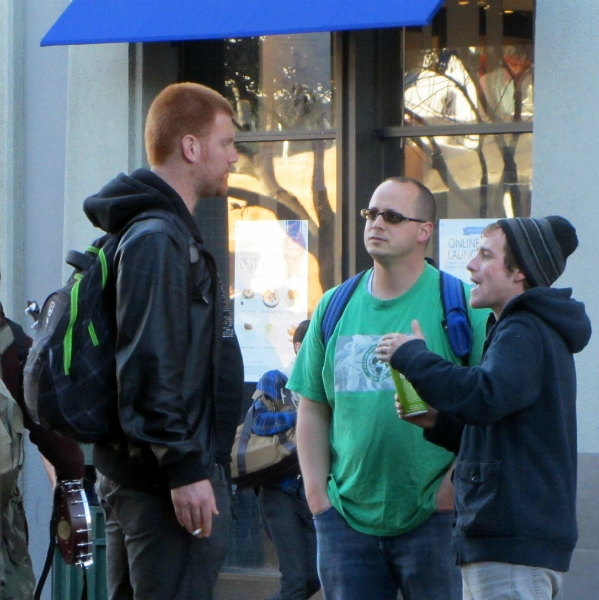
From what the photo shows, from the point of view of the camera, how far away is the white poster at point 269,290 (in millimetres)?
6645

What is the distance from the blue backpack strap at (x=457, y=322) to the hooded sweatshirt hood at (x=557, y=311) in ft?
1.67

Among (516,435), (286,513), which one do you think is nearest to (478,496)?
(516,435)

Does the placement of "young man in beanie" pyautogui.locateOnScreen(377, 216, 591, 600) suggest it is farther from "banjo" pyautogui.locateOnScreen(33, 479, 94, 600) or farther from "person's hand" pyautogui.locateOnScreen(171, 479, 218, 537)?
"banjo" pyautogui.locateOnScreen(33, 479, 94, 600)

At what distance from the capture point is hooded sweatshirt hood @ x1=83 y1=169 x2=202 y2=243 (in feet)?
10.4

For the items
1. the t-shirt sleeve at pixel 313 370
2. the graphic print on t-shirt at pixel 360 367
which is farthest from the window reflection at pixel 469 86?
the graphic print on t-shirt at pixel 360 367

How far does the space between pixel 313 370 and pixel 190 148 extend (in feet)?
3.41

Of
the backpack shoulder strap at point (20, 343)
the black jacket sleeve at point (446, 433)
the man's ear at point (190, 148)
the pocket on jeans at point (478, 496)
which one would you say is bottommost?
the pocket on jeans at point (478, 496)

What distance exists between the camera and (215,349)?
313 centimetres

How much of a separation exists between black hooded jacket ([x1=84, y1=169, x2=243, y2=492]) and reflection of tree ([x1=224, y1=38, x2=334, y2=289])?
11.1ft

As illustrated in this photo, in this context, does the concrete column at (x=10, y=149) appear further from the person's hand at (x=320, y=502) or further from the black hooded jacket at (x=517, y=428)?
the black hooded jacket at (x=517, y=428)

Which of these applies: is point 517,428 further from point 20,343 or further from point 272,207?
point 272,207

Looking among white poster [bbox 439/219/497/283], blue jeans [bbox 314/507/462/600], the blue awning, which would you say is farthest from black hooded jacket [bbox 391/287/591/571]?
white poster [bbox 439/219/497/283]

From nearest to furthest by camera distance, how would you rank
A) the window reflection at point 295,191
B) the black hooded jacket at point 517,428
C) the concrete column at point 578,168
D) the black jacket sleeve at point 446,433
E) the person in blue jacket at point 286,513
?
the black hooded jacket at point 517,428, the black jacket sleeve at point 446,433, the concrete column at point 578,168, the person in blue jacket at point 286,513, the window reflection at point 295,191

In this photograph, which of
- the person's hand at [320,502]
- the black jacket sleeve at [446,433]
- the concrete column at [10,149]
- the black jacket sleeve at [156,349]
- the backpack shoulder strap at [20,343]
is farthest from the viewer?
the concrete column at [10,149]
